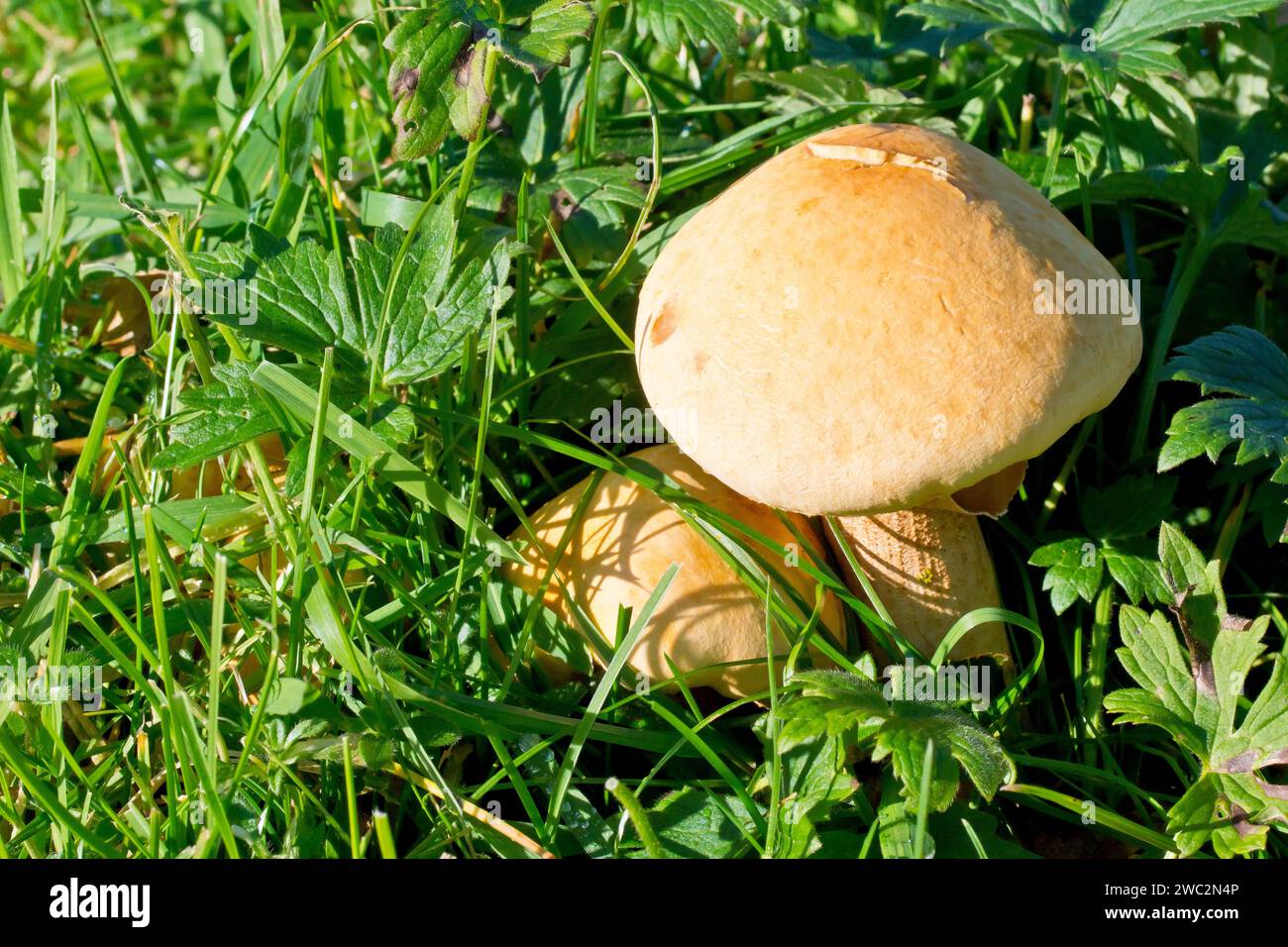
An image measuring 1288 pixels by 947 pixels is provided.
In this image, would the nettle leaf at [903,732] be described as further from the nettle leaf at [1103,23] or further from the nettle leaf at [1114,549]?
the nettle leaf at [1103,23]

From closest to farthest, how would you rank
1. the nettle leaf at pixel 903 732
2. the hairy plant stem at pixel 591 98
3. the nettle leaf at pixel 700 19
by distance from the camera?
the nettle leaf at pixel 903 732 → the nettle leaf at pixel 700 19 → the hairy plant stem at pixel 591 98

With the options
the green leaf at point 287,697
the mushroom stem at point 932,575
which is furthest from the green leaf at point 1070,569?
the green leaf at point 287,697

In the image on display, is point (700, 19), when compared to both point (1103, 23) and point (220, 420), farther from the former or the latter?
point (220, 420)

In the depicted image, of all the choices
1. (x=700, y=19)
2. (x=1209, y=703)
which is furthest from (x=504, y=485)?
(x=1209, y=703)

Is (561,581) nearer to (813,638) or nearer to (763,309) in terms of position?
(813,638)
